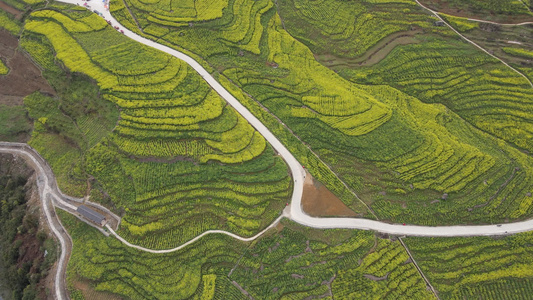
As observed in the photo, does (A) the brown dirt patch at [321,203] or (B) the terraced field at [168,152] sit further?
(A) the brown dirt patch at [321,203]

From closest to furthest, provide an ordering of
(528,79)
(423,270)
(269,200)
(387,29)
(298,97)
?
(423,270) → (269,200) → (298,97) → (528,79) → (387,29)

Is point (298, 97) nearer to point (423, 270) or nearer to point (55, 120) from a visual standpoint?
point (423, 270)

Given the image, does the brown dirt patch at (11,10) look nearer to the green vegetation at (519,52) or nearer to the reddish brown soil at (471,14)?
the reddish brown soil at (471,14)

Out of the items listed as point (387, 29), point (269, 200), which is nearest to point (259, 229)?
point (269, 200)

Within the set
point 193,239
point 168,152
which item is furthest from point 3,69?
point 193,239

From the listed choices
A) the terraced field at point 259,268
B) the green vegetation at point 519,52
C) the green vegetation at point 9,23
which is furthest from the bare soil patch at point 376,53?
the green vegetation at point 9,23

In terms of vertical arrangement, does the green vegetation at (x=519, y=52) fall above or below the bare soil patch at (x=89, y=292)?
above
